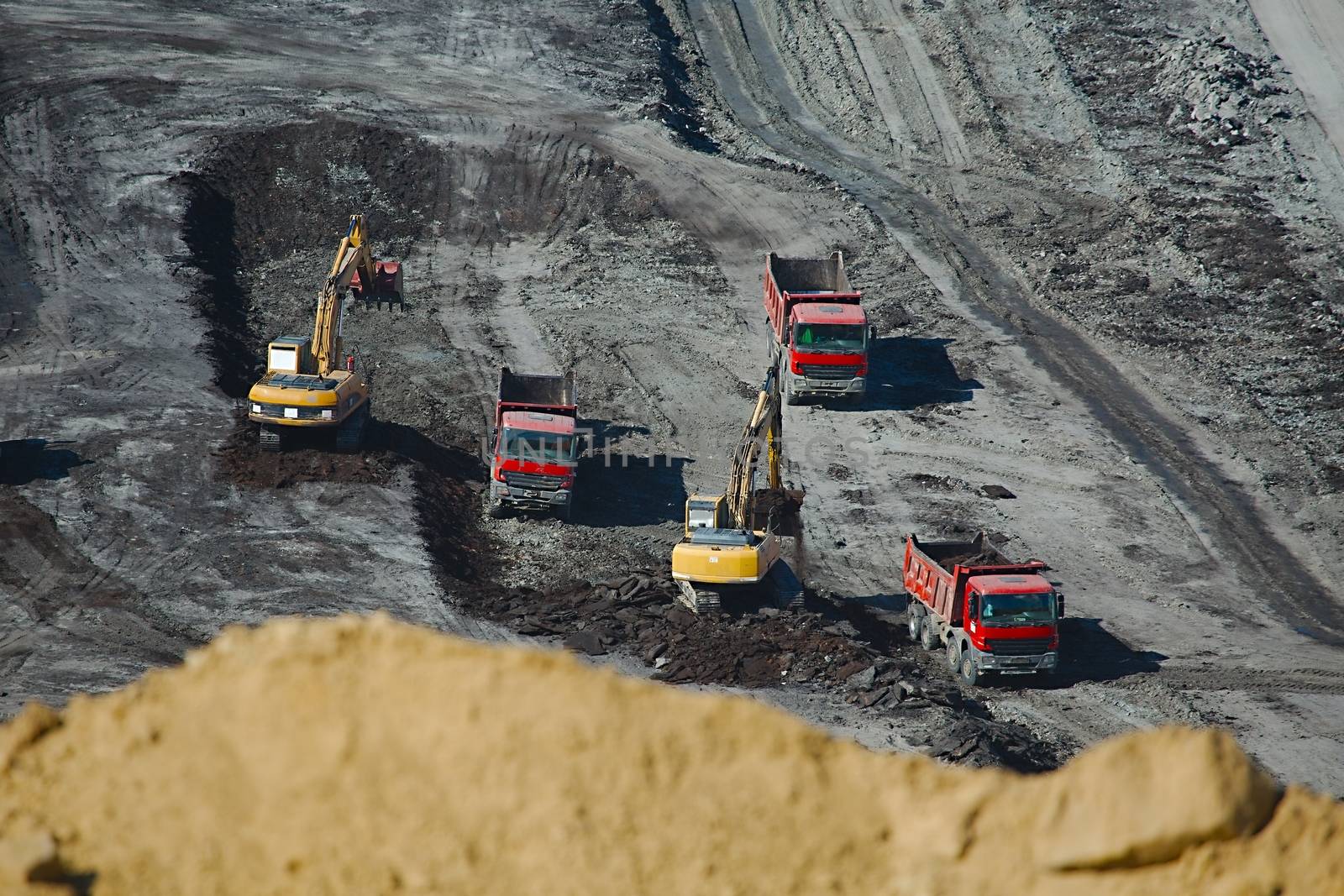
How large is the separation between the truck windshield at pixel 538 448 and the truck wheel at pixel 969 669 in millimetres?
8904

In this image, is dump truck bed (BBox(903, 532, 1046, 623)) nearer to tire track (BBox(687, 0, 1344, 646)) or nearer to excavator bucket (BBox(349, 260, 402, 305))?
tire track (BBox(687, 0, 1344, 646))

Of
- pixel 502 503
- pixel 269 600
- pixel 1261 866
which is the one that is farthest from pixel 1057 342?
Answer: pixel 1261 866

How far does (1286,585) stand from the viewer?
27422 mm

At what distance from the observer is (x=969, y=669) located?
23.3 metres

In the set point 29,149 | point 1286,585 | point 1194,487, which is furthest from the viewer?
point 29,149

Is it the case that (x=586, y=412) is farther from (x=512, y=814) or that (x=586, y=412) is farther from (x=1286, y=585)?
(x=512, y=814)

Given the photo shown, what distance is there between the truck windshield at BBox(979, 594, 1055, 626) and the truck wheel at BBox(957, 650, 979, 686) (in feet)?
2.37

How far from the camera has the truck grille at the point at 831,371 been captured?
111 feet

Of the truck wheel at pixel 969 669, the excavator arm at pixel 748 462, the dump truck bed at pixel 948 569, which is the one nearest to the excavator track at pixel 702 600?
the excavator arm at pixel 748 462

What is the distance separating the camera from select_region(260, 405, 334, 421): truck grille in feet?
93.5

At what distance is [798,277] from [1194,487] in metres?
12.2

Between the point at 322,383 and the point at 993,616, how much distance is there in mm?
14430

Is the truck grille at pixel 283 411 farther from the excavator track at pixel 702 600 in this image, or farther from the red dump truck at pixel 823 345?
the red dump truck at pixel 823 345

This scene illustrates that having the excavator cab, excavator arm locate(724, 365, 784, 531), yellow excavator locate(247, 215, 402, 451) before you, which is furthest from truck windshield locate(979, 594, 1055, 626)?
yellow excavator locate(247, 215, 402, 451)
